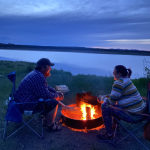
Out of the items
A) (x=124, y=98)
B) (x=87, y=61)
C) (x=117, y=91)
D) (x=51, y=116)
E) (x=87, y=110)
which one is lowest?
(x=51, y=116)

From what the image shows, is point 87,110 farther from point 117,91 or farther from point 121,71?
point 121,71

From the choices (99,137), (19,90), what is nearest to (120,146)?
(99,137)

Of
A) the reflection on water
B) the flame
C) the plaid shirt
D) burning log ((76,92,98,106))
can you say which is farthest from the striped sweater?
the reflection on water

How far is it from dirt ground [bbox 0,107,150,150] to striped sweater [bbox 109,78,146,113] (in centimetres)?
69

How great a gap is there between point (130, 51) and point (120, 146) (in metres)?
6.04

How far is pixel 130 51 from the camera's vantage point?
792cm

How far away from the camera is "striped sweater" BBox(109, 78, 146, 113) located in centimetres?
241

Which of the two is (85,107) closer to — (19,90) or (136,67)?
(19,90)

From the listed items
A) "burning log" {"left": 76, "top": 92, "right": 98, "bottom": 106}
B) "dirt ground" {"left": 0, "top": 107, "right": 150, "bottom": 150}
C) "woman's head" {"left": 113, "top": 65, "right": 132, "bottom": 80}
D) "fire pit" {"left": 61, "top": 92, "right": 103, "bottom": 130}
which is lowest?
"dirt ground" {"left": 0, "top": 107, "right": 150, "bottom": 150}

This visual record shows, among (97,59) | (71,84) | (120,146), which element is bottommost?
(120,146)

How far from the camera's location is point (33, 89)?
274cm

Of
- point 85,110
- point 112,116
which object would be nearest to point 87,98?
point 85,110

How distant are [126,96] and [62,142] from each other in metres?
1.29

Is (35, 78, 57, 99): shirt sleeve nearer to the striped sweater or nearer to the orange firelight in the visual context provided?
the orange firelight
